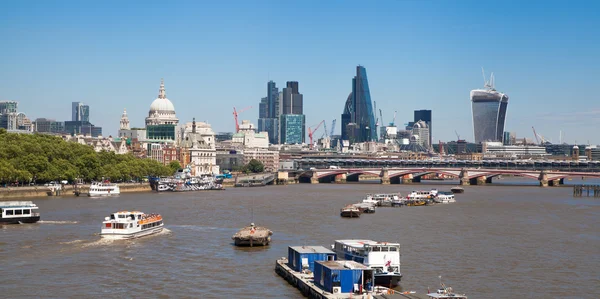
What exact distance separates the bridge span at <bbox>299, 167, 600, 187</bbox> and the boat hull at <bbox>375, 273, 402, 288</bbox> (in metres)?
99.7

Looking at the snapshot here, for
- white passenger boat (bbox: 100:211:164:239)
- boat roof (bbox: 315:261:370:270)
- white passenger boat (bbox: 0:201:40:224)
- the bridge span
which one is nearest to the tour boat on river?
white passenger boat (bbox: 0:201:40:224)

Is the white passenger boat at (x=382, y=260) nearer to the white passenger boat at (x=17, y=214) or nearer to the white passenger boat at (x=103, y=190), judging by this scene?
the white passenger boat at (x=17, y=214)

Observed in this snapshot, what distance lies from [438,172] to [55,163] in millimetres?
65857

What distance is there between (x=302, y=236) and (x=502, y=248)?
12062mm

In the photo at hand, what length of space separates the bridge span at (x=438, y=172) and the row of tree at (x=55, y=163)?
43.1 m

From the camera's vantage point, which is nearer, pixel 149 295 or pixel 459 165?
pixel 149 295

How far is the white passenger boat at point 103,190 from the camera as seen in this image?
302 feet

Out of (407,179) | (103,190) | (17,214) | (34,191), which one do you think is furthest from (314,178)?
(17,214)

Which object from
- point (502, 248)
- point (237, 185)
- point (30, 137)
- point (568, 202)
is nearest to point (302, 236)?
point (502, 248)

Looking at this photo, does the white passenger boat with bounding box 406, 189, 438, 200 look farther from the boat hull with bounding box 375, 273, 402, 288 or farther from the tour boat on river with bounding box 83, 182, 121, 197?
the boat hull with bounding box 375, 273, 402, 288

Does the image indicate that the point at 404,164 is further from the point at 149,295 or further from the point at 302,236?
the point at 149,295

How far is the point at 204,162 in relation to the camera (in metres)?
170

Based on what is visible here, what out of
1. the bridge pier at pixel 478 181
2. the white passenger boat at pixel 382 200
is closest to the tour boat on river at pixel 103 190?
the white passenger boat at pixel 382 200

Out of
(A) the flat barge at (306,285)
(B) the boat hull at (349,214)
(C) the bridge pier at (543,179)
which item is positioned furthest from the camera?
(C) the bridge pier at (543,179)
